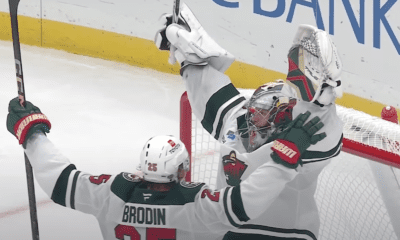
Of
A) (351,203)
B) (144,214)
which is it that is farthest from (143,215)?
(351,203)

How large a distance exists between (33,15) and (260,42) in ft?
6.77

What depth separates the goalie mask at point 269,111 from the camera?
1.90m

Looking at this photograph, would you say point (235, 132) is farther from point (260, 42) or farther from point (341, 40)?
point (260, 42)

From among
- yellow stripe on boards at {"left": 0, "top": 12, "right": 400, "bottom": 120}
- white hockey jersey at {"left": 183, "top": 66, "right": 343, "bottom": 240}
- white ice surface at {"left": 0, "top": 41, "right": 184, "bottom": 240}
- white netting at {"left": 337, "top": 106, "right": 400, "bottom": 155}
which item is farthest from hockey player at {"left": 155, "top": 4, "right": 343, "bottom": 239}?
yellow stripe on boards at {"left": 0, "top": 12, "right": 400, "bottom": 120}

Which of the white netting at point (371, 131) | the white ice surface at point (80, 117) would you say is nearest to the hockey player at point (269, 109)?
the white netting at point (371, 131)

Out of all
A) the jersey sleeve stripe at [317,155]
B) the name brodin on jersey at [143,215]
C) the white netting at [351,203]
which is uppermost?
the jersey sleeve stripe at [317,155]

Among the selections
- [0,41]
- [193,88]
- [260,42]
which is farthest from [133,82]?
[193,88]

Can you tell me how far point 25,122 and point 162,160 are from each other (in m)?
0.41

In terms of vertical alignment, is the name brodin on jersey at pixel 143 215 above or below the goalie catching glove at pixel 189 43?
below

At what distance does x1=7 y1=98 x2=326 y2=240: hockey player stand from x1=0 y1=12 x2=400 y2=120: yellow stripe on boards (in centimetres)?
274

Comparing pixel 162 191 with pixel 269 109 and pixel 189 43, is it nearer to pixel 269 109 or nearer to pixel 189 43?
pixel 269 109

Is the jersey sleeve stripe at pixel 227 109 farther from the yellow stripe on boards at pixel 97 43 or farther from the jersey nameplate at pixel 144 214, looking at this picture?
the yellow stripe on boards at pixel 97 43

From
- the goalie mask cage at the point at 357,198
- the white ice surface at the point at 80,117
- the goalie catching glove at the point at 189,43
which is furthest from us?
the white ice surface at the point at 80,117

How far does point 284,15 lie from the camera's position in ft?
13.5
